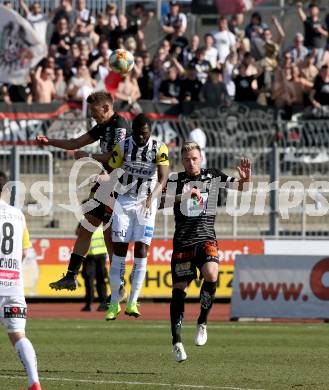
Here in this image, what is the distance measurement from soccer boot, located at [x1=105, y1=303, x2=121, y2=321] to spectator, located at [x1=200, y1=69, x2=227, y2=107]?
43.7 feet

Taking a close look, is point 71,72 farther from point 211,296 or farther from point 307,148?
point 211,296

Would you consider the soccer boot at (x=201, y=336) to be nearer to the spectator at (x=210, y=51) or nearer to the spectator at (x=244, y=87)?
the spectator at (x=244, y=87)

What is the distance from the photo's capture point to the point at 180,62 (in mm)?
30219

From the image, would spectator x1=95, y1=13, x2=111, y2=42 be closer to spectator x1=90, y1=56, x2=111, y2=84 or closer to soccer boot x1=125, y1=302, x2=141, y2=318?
spectator x1=90, y1=56, x2=111, y2=84

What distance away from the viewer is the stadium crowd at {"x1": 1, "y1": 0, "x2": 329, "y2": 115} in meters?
29.0

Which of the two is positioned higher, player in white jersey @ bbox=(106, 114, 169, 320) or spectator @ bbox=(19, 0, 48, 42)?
spectator @ bbox=(19, 0, 48, 42)

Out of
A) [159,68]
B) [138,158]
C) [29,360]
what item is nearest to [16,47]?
[159,68]

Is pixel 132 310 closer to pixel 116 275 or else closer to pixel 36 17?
pixel 116 275

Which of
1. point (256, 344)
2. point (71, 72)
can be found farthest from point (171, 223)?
point (256, 344)

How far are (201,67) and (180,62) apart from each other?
94cm

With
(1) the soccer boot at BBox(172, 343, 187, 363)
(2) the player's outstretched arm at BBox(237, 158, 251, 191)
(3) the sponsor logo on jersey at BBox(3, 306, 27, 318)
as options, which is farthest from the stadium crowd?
(3) the sponsor logo on jersey at BBox(3, 306, 27, 318)

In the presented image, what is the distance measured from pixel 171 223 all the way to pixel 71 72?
15.3ft

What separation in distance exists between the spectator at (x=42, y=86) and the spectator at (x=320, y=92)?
20.0 feet

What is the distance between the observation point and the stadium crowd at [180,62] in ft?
95.0
